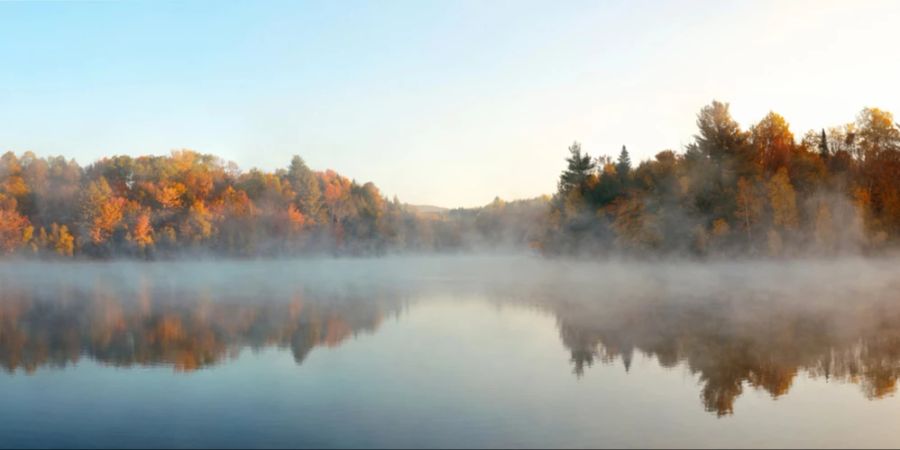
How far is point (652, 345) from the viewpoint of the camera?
17781mm

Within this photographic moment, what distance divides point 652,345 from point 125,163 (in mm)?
87095

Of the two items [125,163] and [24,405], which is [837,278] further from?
[125,163]

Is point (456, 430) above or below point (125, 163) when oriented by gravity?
below

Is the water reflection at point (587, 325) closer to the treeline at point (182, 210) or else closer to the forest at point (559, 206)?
the forest at point (559, 206)

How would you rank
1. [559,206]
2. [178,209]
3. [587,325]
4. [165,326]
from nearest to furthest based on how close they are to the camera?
[587,325], [165,326], [559,206], [178,209]

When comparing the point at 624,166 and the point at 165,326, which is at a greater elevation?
the point at 624,166

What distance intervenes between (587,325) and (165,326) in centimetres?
1480

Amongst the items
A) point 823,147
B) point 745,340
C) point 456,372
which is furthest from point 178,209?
point 745,340

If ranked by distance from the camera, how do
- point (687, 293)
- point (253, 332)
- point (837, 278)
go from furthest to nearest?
1. point (837, 278)
2. point (687, 293)
3. point (253, 332)

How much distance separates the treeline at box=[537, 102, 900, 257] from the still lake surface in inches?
759

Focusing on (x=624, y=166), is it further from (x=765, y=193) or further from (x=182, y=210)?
(x=182, y=210)

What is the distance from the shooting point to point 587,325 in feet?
71.6

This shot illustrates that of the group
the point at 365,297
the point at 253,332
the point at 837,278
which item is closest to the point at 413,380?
the point at 253,332

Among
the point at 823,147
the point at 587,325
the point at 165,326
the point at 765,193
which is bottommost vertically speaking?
the point at 587,325
